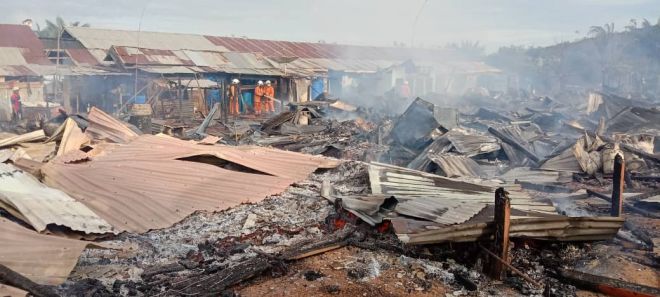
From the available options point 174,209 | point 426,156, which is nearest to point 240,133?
point 426,156

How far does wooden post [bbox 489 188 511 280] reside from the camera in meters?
4.39

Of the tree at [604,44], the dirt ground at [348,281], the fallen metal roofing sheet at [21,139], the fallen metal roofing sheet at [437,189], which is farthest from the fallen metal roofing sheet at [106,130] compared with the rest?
the tree at [604,44]

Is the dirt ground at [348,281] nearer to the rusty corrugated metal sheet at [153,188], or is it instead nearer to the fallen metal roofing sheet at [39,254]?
the fallen metal roofing sheet at [39,254]

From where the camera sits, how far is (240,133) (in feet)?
47.8

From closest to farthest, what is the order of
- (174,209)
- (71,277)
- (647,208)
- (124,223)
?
1. (71,277)
2. (124,223)
3. (174,209)
4. (647,208)

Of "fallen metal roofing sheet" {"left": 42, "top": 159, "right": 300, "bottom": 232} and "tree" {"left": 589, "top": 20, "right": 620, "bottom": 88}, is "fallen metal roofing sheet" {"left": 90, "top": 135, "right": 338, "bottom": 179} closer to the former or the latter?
"fallen metal roofing sheet" {"left": 42, "top": 159, "right": 300, "bottom": 232}

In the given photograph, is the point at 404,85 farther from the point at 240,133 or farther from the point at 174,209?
the point at 174,209

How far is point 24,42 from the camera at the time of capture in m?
24.1

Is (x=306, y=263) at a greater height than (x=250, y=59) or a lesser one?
lesser

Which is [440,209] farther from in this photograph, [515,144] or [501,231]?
[515,144]

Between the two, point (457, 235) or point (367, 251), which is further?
point (367, 251)

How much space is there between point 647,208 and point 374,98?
1797cm

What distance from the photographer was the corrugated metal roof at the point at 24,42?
23141mm

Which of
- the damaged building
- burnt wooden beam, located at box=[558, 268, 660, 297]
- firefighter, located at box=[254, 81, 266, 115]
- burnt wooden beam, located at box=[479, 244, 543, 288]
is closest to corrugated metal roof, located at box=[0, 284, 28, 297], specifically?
the damaged building
